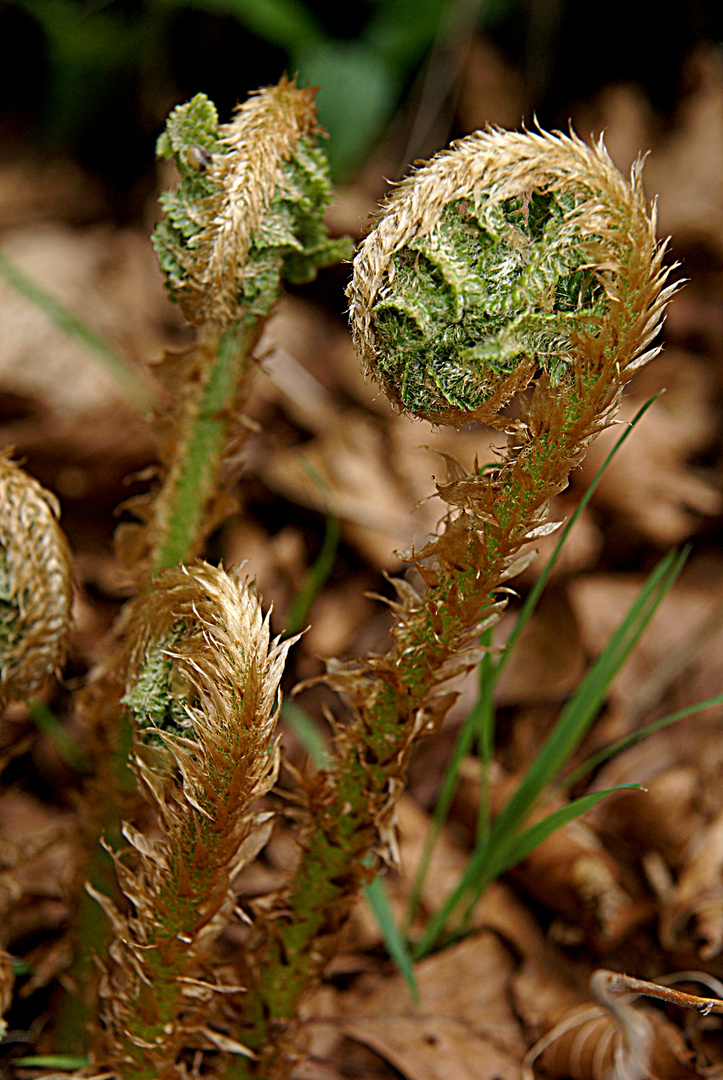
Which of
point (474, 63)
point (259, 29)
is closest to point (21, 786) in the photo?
point (259, 29)

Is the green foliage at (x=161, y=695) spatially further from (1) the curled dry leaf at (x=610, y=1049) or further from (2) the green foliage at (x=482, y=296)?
(1) the curled dry leaf at (x=610, y=1049)

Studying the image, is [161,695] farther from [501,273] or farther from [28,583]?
[501,273]

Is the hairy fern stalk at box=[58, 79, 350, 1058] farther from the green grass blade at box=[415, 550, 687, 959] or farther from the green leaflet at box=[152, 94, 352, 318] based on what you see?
the green grass blade at box=[415, 550, 687, 959]

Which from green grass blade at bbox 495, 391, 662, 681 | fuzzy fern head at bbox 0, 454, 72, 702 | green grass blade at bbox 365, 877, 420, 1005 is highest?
green grass blade at bbox 495, 391, 662, 681

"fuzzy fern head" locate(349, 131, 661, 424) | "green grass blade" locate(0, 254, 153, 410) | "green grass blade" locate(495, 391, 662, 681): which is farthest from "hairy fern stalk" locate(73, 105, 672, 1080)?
"green grass blade" locate(0, 254, 153, 410)

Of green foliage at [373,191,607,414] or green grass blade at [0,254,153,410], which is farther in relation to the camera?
green grass blade at [0,254,153,410]

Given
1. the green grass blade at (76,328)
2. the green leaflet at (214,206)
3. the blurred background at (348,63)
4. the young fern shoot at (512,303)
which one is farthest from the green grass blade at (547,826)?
the blurred background at (348,63)

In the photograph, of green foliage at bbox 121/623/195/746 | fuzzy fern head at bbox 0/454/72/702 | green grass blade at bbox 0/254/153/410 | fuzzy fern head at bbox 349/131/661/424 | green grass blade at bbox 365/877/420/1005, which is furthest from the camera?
green grass blade at bbox 0/254/153/410
